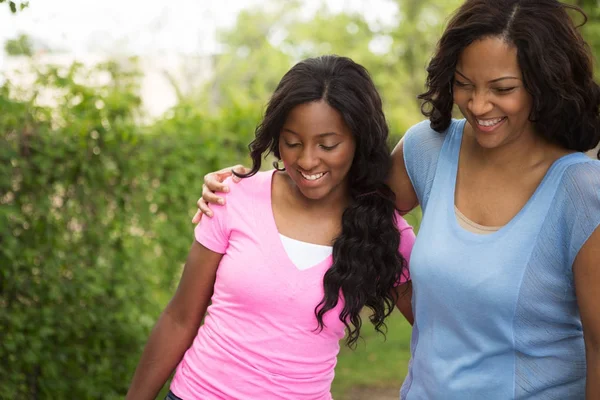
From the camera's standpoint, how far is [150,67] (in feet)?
46.4

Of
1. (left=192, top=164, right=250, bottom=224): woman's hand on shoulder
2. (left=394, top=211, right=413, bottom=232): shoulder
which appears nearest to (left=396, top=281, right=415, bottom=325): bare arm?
(left=394, top=211, right=413, bottom=232): shoulder

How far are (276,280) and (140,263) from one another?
8.24 ft

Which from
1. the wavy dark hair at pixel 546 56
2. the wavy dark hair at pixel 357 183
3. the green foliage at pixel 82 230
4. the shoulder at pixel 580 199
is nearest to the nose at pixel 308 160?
the wavy dark hair at pixel 357 183

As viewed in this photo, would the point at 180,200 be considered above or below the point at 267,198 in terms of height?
below

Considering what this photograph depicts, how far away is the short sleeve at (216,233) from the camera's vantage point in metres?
2.73

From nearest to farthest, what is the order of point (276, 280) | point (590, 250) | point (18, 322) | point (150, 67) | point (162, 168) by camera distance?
point (590, 250)
point (276, 280)
point (18, 322)
point (162, 168)
point (150, 67)

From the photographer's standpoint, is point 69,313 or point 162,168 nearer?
point 69,313

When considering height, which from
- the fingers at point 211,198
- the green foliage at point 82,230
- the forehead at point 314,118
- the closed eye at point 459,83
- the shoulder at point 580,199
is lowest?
the green foliage at point 82,230

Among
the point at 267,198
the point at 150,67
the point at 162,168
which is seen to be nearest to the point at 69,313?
the point at 162,168

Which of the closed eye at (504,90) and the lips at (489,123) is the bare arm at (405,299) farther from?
the closed eye at (504,90)

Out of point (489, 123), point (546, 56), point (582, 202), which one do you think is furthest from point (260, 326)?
point (546, 56)

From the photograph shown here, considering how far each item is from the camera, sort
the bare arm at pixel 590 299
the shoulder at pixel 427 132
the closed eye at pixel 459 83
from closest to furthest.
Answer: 1. the bare arm at pixel 590 299
2. the closed eye at pixel 459 83
3. the shoulder at pixel 427 132

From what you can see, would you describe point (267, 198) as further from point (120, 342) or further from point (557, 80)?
point (120, 342)

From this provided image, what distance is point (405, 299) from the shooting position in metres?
2.90
